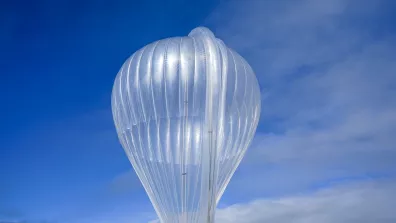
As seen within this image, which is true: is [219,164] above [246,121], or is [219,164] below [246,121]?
below

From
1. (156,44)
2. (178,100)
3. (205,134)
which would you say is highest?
(156,44)

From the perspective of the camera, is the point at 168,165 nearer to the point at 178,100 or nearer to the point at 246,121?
the point at 178,100

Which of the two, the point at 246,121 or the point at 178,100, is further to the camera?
the point at 246,121

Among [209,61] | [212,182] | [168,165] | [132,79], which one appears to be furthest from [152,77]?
[212,182]

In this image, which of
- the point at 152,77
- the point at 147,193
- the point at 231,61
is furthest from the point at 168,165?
the point at 231,61

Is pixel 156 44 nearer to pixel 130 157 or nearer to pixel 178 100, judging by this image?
pixel 178 100

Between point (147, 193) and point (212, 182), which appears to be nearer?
point (212, 182)
